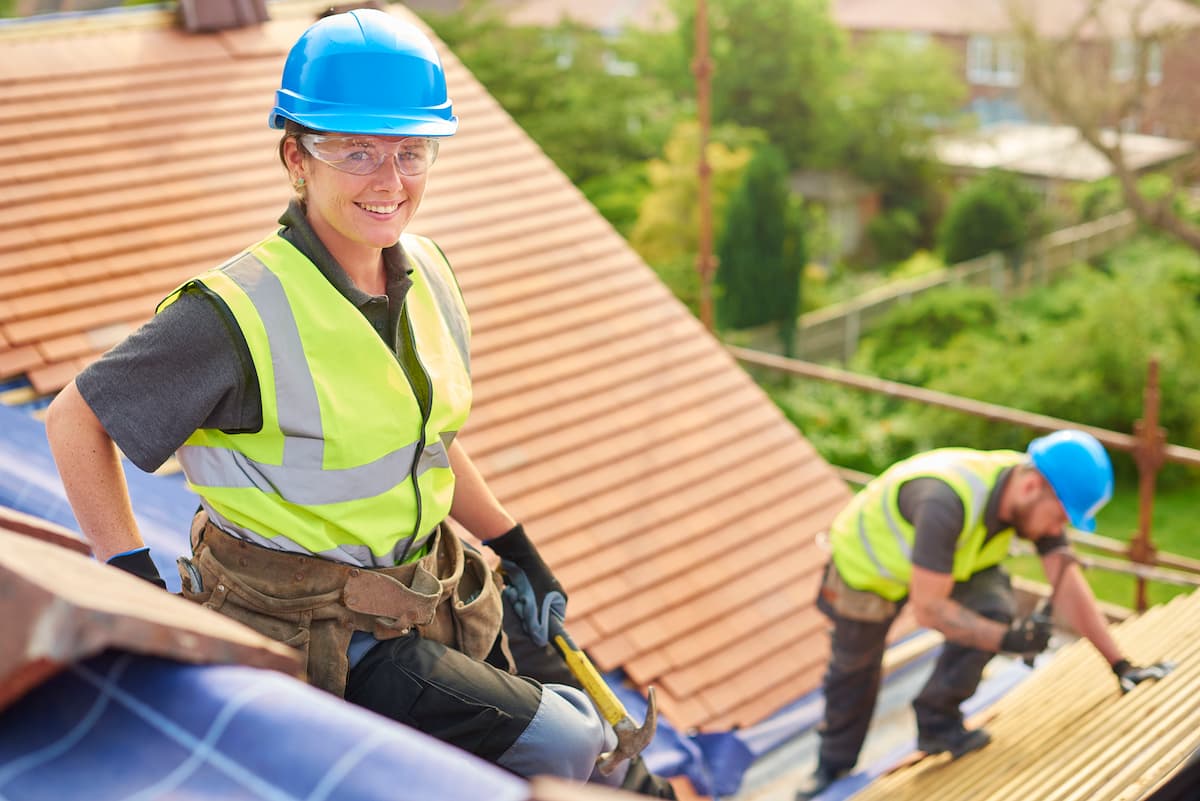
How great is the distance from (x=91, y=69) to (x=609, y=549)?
399 centimetres

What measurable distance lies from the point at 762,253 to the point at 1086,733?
15604 mm

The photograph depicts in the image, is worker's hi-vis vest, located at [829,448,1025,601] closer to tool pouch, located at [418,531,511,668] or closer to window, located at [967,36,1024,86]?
tool pouch, located at [418,531,511,668]

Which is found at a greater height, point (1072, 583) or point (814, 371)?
point (1072, 583)

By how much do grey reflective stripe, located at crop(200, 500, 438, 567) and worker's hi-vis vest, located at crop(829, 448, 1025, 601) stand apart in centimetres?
261

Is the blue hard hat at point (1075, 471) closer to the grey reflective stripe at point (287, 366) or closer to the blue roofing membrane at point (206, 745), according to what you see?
the grey reflective stripe at point (287, 366)

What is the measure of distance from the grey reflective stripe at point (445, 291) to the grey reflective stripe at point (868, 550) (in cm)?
259

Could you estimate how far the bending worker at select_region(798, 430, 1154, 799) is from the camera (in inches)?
181

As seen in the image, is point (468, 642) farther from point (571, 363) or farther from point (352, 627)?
point (571, 363)

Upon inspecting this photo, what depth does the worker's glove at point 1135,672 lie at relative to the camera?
4477mm

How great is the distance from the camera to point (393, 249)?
2.67m

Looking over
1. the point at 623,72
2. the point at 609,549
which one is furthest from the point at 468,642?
the point at 623,72

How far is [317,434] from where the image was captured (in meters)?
2.41

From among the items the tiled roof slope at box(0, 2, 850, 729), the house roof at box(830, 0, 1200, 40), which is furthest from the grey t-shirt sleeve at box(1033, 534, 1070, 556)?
the house roof at box(830, 0, 1200, 40)

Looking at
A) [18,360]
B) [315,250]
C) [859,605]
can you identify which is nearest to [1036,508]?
[859,605]
